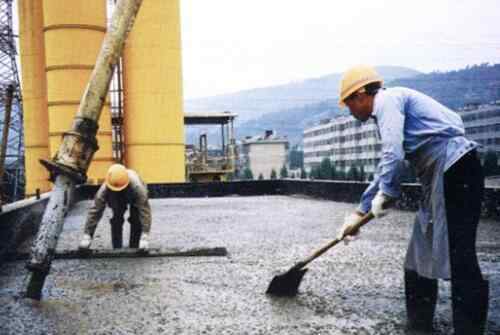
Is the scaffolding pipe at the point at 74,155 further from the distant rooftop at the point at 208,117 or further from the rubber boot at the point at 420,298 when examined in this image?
the distant rooftop at the point at 208,117

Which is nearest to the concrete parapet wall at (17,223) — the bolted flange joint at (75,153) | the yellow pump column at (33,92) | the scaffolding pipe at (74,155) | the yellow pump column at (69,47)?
the scaffolding pipe at (74,155)

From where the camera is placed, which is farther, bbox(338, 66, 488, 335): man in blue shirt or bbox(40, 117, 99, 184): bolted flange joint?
bbox(40, 117, 99, 184): bolted flange joint

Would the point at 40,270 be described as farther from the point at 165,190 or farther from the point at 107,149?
the point at 107,149

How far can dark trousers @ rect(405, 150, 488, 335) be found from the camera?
2.76 metres

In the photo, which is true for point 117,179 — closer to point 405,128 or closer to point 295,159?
point 405,128

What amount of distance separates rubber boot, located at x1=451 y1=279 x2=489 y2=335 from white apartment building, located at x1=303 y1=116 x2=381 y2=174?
74.4m

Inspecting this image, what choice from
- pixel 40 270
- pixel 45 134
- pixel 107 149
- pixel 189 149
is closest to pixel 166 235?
pixel 40 270

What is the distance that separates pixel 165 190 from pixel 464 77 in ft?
587

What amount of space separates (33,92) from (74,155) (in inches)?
699

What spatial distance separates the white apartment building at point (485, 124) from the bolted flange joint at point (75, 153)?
2793 inches

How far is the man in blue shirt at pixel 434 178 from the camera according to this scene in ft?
9.09

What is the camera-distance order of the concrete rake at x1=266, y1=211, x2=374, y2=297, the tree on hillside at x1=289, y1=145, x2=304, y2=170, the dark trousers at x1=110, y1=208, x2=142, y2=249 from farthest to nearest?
the tree on hillside at x1=289, y1=145, x2=304, y2=170, the dark trousers at x1=110, y1=208, x2=142, y2=249, the concrete rake at x1=266, y1=211, x2=374, y2=297

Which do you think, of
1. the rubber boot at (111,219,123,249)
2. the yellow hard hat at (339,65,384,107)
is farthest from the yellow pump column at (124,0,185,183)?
the yellow hard hat at (339,65,384,107)

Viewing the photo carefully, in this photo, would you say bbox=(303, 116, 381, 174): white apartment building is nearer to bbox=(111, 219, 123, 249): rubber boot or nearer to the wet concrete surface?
the wet concrete surface
